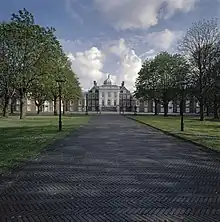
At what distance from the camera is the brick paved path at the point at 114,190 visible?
5.55 m

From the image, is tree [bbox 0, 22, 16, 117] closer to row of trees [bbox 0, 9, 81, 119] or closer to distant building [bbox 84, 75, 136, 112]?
row of trees [bbox 0, 9, 81, 119]

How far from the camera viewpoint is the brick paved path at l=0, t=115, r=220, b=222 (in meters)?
5.55

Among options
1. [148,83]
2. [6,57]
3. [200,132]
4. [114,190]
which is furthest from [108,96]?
[114,190]

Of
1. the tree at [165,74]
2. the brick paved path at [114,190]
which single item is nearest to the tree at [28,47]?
the tree at [165,74]

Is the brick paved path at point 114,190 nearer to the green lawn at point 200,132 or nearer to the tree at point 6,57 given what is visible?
the green lawn at point 200,132

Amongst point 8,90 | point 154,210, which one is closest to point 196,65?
point 8,90

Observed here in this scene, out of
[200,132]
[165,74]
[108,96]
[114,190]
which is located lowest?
[200,132]

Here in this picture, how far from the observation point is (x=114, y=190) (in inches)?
A: 281

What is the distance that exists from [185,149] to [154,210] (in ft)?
29.8

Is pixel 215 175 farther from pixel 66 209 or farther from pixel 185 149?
pixel 185 149

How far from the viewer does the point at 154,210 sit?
5.75 meters

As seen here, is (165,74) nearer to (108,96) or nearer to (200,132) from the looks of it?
(200,132)

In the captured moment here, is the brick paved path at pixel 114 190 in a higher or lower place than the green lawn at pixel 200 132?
higher

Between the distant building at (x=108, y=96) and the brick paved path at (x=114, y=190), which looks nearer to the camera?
the brick paved path at (x=114, y=190)
